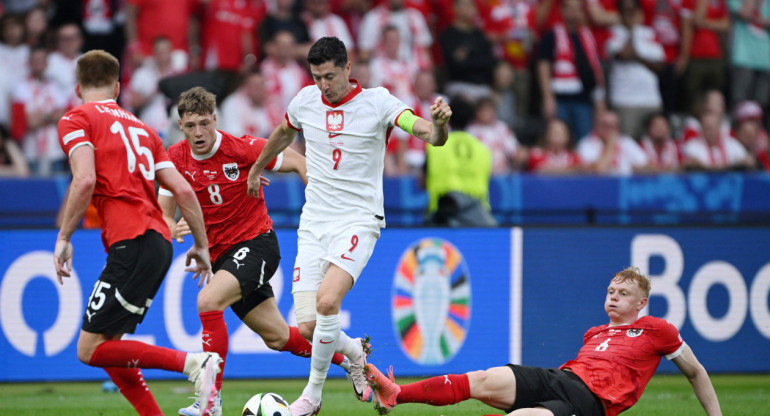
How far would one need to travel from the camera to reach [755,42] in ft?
48.7

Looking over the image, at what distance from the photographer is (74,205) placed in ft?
19.7

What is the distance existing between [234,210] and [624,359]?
9.94 feet

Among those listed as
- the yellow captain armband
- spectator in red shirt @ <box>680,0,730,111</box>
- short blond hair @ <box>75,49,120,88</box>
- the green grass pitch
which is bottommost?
the green grass pitch

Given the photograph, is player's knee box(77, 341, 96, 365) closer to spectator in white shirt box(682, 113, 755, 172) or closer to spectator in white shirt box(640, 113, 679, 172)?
spectator in white shirt box(640, 113, 679, 172)

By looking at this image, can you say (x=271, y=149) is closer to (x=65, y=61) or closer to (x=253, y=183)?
(x=253, y=183)

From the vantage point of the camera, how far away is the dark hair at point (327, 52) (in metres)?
6.78

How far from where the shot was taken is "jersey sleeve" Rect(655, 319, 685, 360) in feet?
21.1

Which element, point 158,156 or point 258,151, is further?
point 258,151

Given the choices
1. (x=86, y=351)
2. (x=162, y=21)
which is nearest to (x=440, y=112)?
(x=86, y=351)

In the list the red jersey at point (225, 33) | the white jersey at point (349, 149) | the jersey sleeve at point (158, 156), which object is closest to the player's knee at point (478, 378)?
the white jersey at point (349, 149)

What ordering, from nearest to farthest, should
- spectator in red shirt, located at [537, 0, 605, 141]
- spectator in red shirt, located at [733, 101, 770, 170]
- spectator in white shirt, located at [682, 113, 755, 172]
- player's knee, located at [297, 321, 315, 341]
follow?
player's knee, located at [297, 321, 315, 341] < spectator in white shirt, located at [682, 113, 755, 172] < spectator in red shirt, located at [537, 0, 605, 141] < spectator in red shirt, located at [733, 101, 770, 170]

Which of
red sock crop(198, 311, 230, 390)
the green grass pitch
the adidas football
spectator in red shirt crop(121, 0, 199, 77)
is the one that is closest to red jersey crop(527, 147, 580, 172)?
the green grass pitch

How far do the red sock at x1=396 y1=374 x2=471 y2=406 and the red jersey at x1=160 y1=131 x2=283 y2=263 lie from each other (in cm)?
195

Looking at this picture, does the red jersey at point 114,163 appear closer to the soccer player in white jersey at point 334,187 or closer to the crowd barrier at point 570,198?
the soccer player in white jersey at point 334,187
